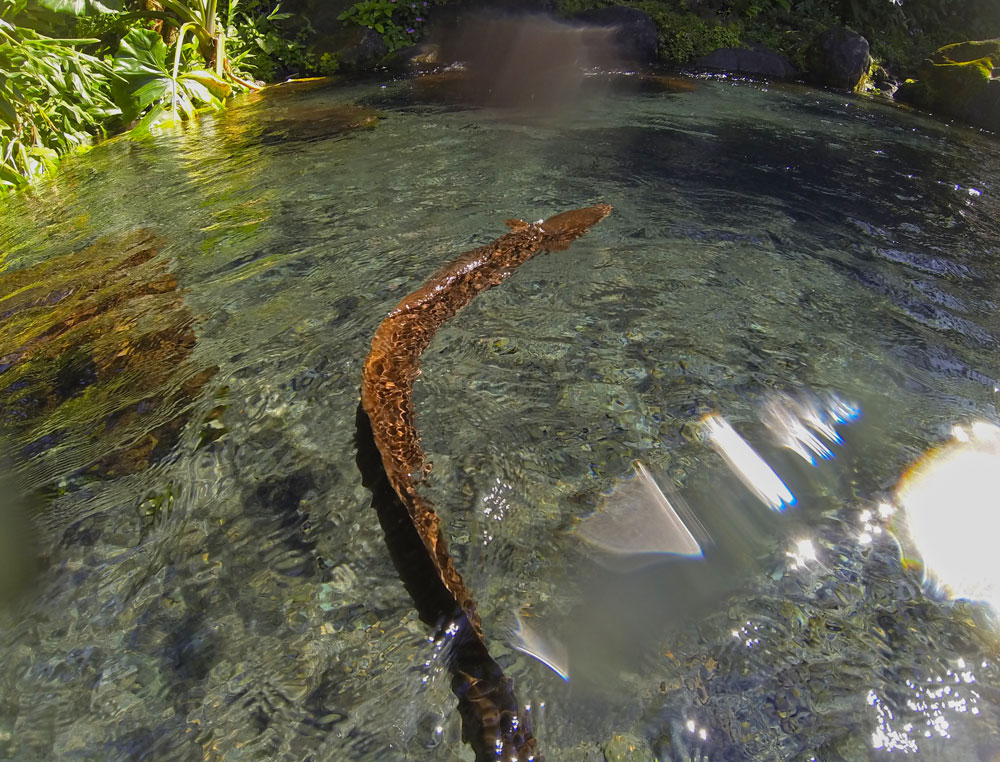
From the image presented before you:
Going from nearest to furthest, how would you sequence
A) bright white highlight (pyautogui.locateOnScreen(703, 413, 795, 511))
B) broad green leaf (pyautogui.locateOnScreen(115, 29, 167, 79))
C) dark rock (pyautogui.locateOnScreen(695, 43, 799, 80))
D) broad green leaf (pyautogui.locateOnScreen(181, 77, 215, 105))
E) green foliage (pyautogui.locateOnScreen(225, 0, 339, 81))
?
bright white highlight (pyautogui.locateOnScreen(703, 413, 795, 511)) < broad green leaf (pyautogui.locateOnScreen(115, 29, 167, 79)) < broad green leaf (pyautogui.locateOnScreen(181, 77, 215, 105)) < green foliage (pyautogui.locateOnScreen(225, 0, 339, 81)) < dark rock (pyautogui.locateOnScreen(695, 43, 799, 80))

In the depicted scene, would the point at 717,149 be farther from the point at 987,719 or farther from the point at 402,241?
→ the point at 987,719

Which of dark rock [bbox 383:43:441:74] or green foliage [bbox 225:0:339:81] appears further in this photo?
dark rock [bbox 383:43:441:74]

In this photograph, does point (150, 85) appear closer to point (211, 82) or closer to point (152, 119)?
point (152, 119)

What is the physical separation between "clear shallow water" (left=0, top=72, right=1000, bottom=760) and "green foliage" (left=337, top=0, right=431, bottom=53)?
327 inches

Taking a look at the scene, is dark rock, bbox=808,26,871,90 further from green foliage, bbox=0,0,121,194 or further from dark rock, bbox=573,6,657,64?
green foliage, bbox=0,0,121,194

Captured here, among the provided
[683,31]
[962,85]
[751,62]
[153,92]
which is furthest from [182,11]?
[962,85]

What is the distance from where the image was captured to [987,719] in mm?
1452

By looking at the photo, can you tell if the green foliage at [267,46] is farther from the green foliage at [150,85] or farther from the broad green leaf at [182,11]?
the green foliage at [150,85]

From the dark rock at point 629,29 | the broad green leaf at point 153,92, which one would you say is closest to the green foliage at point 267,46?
the broad green leaf at point 153,92

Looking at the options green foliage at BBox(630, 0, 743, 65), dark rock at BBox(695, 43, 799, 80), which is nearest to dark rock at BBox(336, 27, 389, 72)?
green foliage at BBox(630, 0, 743, 65)

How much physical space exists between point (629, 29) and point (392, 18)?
16.4ft

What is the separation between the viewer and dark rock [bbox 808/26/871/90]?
1048cm

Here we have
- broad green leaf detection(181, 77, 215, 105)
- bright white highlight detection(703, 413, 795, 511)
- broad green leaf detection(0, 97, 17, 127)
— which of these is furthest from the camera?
broad green leaf detection(181, 77, 215, 105)

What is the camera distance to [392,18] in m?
12.2
